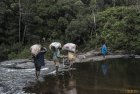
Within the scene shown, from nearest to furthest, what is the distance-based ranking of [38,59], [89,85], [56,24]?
[89,85], [38,59], [56,24]

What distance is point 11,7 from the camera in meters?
44.2

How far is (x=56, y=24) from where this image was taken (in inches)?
1817

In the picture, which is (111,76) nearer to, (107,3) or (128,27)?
(128,27)

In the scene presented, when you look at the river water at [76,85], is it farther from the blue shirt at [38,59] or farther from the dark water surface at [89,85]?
the blue shirt at [38,59]

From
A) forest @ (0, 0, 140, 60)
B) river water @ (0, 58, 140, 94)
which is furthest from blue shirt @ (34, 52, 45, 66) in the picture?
forest @ (0, 0, 140, 60)

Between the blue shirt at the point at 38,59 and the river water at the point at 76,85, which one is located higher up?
the blue shirt at the point at 38,59

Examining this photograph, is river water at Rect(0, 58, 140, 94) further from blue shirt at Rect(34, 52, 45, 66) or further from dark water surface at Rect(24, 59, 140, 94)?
blue shirt at Rect(34, 52, 45, 66)

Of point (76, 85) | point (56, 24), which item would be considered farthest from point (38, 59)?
point (56, 24)

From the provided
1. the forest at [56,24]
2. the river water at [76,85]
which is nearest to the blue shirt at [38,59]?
the river water at [76,85]

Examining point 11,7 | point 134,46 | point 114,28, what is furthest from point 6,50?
point 134,46

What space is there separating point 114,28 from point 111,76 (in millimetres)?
23634

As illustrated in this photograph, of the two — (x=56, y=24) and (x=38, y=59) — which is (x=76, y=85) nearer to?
(x=38, y=59)

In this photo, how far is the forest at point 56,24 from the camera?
40.3 meters

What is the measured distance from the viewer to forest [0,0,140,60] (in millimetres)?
40312
